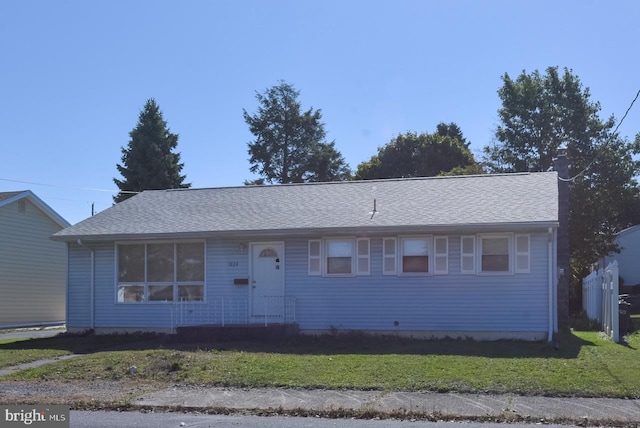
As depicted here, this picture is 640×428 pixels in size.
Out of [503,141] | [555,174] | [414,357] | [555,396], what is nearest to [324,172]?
[503,141]

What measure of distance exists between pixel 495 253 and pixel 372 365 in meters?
5.76

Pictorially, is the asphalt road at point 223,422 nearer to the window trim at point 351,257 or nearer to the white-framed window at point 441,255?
the white-framed window at point 441,255

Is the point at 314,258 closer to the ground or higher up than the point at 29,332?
higher up

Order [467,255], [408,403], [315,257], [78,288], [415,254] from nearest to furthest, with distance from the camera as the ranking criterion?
[408,403], [467,255], [415,254], [315,257], [78,288]

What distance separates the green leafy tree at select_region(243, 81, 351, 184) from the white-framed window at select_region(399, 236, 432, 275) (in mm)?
31090

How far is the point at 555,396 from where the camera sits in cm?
1048

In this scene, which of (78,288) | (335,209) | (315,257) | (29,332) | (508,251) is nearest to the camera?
(508,251)

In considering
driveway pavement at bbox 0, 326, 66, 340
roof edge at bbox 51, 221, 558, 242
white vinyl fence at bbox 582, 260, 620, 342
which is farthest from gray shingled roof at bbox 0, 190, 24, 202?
white vinyl fence at bbox 582, 260, 620, 342

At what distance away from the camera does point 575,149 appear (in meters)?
36.7

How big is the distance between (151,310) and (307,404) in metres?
10.6

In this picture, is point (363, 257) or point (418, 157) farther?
point (418, 157)

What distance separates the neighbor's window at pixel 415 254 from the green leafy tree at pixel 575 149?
59.8 ft

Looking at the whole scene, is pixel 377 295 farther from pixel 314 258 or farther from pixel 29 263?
pixel 29 263

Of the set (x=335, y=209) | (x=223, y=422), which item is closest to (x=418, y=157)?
(x=335, y=209)
